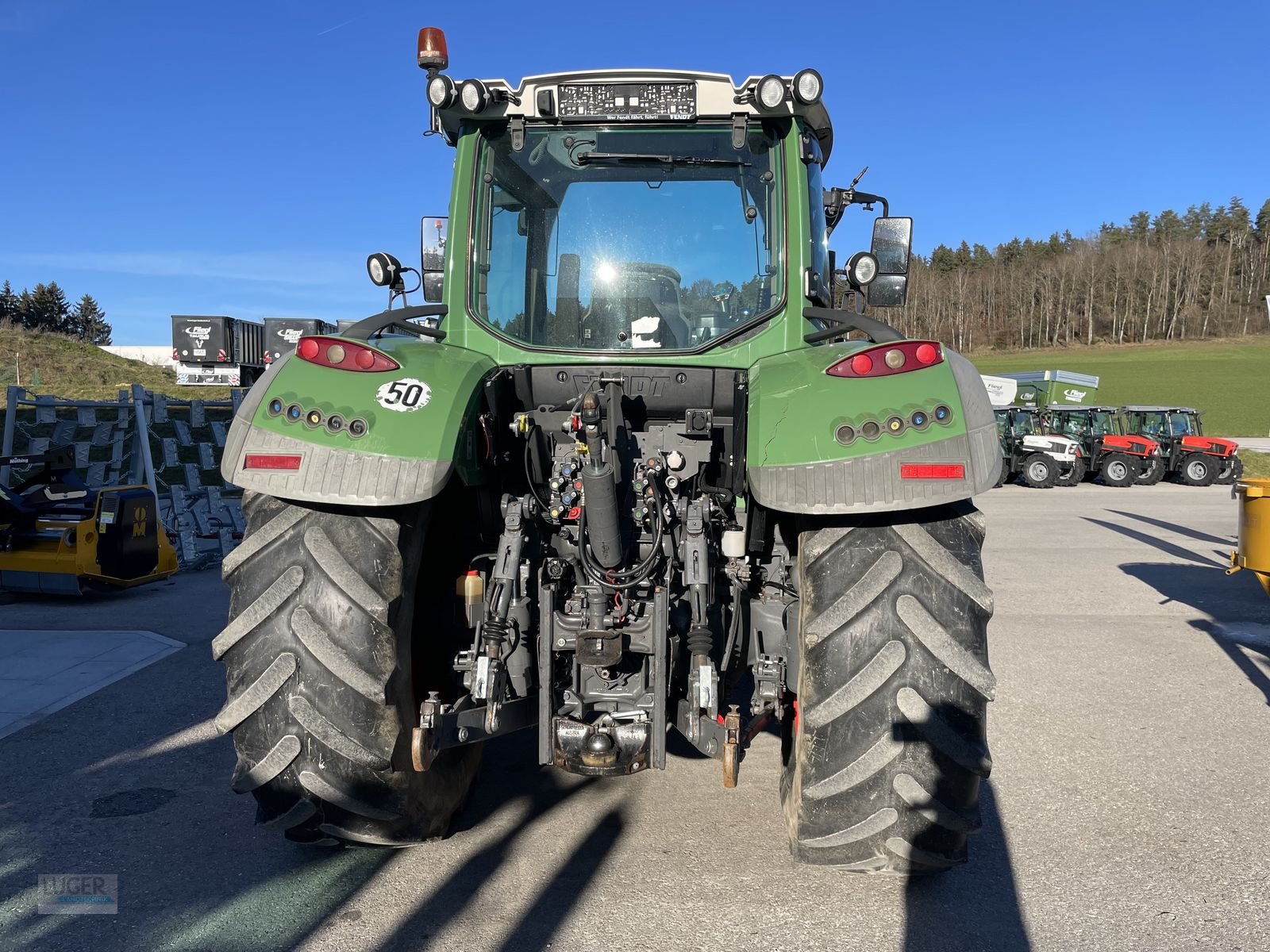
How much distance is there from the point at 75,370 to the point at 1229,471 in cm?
3560

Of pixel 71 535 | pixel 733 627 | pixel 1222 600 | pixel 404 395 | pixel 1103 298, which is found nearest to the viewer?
pixel 404 395

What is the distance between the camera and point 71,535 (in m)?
8.25

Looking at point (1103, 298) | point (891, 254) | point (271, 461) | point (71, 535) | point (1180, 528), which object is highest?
point (1103, 298)

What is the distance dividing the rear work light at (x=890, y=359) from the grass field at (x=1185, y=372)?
137ft

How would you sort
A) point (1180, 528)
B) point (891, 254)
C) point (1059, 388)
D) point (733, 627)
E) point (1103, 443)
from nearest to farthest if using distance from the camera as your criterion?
point (733, 627) < point (891, 254) < point (1180, 528) < point (1103, 443) < point (1059, 388)

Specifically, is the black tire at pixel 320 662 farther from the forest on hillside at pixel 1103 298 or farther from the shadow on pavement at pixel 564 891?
the forest on hillside at pixel 1103 298

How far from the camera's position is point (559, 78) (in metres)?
3.61

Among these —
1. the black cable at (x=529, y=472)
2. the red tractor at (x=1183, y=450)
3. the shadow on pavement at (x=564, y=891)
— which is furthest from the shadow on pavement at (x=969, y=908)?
the red tractor at (x=1183, y=450)

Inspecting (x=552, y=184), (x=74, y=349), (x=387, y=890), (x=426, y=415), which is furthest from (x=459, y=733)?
(x=74, y=349)

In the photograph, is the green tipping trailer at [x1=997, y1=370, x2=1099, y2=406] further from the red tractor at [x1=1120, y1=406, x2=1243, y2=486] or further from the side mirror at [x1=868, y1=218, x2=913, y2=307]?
the side mirror at [x1=868, y1=218, x2=913, y2=307]

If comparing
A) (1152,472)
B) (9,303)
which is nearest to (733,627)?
(1152,472)

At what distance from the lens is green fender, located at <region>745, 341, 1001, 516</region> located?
273cm

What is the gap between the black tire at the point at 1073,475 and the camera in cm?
2491

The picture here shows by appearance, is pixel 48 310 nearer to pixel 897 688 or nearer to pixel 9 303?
pixel 9 303
